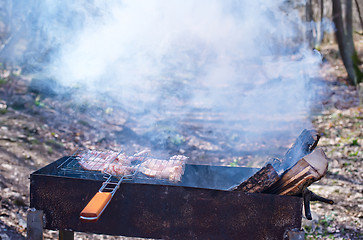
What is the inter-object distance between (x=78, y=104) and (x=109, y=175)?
7.11m

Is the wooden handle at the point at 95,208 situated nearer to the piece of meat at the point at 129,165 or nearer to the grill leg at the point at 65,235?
the piece of meat at the point at 129,165

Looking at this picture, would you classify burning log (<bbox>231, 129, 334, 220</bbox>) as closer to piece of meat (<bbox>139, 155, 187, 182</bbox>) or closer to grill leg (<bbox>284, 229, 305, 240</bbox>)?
grill leg (<bbox>284, 229, 305, 240</bbox>)

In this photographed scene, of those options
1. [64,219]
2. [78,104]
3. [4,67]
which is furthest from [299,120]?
[4,67]

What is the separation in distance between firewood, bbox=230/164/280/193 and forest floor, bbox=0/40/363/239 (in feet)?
7.74

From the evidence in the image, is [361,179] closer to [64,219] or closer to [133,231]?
[133,231]

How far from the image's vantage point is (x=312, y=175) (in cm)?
312

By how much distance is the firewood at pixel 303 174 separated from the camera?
3.16m

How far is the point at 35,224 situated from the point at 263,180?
2429 millimetres

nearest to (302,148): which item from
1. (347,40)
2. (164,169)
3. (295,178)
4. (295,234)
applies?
(295,178)

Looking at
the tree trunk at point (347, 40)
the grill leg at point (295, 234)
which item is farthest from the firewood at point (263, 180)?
the tree trunk at point (347, 40)

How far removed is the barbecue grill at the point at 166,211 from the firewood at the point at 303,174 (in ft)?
0.41

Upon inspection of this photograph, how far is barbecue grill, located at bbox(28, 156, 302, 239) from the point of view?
328cm

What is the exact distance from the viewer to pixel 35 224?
Answer: 3457mm

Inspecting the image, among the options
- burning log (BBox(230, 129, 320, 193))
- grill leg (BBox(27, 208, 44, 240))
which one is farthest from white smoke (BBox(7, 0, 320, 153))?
grill leg (BBox(27, 208, 44, 240))
